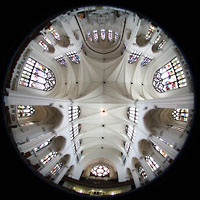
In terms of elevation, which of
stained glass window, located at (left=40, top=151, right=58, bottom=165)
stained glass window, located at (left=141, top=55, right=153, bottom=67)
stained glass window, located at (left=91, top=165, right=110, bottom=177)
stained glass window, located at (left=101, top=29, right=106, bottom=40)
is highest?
stained glass window, located at (left=101, top=29, right=106, bottom=40)

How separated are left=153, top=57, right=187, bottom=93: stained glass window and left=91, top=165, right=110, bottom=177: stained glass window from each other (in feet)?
51.0

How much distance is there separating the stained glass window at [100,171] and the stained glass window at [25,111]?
45.2ft

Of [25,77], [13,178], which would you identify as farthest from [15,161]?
[25,77]

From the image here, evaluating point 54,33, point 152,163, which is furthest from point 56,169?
point 54,33

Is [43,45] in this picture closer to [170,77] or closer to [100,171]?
[170,77]

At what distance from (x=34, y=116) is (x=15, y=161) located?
7.87 m

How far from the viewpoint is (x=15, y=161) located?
7.15m

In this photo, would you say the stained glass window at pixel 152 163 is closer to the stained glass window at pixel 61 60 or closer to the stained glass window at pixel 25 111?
the stained glass window at pixel 25 111

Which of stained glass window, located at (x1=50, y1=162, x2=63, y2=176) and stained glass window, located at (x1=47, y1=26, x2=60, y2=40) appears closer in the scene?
stained glass window, located at (x1=47, y1=26, x2=60, y2=40)

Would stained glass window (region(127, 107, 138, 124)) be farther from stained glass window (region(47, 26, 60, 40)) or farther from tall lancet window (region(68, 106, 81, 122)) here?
stained glass window (region(47, 26, 60, 40))

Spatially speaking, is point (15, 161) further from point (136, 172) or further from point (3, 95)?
point (136, 172)

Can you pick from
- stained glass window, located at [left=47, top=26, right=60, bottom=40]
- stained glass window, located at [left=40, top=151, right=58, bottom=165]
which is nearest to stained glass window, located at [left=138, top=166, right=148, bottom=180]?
stained glass window, located at [left=40, top=151, right=58, bottom=165]

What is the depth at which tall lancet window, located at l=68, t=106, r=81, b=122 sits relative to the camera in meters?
14.3

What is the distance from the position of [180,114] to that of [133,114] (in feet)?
16.3
